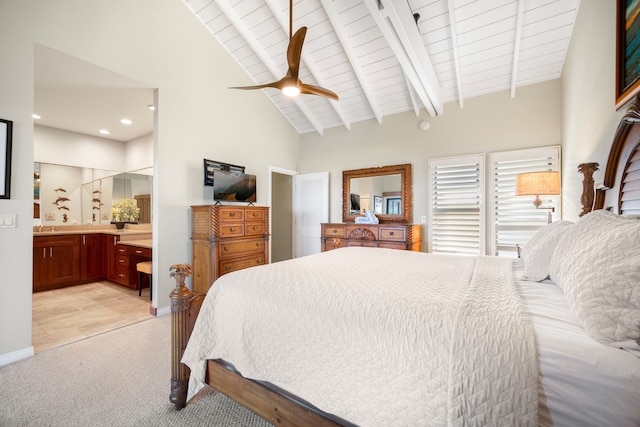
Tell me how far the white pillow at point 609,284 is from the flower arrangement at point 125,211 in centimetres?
619

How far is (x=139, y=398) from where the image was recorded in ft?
5.81

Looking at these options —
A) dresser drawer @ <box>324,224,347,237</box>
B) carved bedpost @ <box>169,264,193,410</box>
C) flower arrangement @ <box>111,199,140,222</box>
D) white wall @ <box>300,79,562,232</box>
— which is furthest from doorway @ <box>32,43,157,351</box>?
white wall @ <box>300,79,562,232</box>

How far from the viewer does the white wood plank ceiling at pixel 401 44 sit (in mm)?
2889

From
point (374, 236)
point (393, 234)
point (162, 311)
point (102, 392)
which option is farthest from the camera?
point (374, 236)

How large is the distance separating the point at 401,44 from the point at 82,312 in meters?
4.87

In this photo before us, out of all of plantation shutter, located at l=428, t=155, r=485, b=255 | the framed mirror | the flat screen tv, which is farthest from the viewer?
the framed mirror

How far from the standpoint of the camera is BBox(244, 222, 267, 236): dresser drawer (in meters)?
3.89

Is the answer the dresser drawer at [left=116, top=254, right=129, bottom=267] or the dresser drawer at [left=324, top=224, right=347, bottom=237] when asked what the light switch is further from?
the dresser drawer at [left=324, top=224, right=347, bottom=237]

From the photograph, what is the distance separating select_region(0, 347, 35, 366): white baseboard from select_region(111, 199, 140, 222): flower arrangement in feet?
11.1

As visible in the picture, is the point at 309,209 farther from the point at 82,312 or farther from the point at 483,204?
the point at 82,312

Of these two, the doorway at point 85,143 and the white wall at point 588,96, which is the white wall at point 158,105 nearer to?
the doorway at point 85,143

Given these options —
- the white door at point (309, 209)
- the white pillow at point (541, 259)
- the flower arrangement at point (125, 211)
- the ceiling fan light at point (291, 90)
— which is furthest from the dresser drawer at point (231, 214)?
the white pillow at point (541, 259)

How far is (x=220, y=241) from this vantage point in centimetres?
348

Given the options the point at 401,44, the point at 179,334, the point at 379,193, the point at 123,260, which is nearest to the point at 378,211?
the point at 379,193
